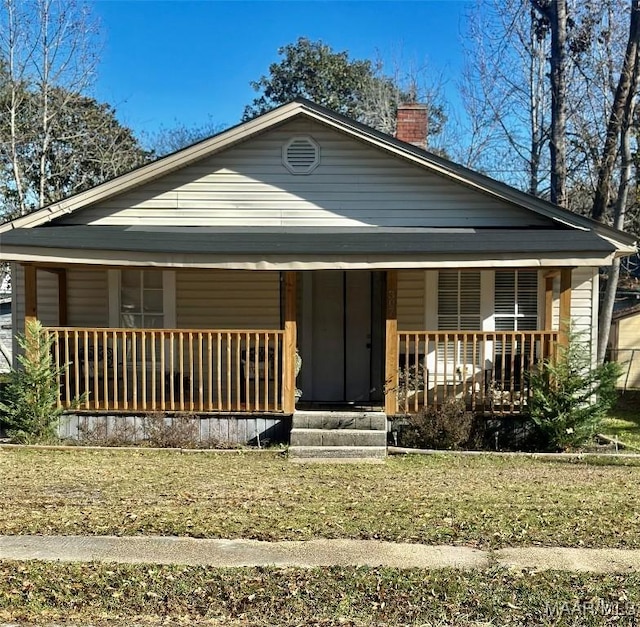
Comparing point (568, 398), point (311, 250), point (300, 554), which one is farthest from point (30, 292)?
point (568, 398)

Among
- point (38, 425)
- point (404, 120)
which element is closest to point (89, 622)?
point (38, 425)

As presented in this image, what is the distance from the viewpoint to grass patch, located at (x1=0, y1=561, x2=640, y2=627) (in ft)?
12.4

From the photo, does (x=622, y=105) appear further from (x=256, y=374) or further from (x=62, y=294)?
(x=62, y=294)

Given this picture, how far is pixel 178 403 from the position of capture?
9.94 metres

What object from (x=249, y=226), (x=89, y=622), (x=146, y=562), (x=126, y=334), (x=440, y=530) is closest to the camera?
(x=89, y=622)

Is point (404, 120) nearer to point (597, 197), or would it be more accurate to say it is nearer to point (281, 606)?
point (597, 197)

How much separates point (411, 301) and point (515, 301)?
5.81ft

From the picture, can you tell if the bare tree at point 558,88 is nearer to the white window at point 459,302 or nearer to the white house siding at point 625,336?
the white house siding at point 625,336

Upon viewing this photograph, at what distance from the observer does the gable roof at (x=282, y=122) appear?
1048cm

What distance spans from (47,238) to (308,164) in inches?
172

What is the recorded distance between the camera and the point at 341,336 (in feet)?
37.2

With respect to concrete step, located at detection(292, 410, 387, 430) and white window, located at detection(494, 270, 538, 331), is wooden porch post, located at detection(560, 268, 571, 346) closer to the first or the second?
white window, located at detection(494, 270, 538, 331)

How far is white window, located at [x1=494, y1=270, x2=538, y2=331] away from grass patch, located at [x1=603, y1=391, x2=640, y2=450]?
243cm

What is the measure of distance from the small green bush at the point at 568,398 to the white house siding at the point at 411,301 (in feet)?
8.26
